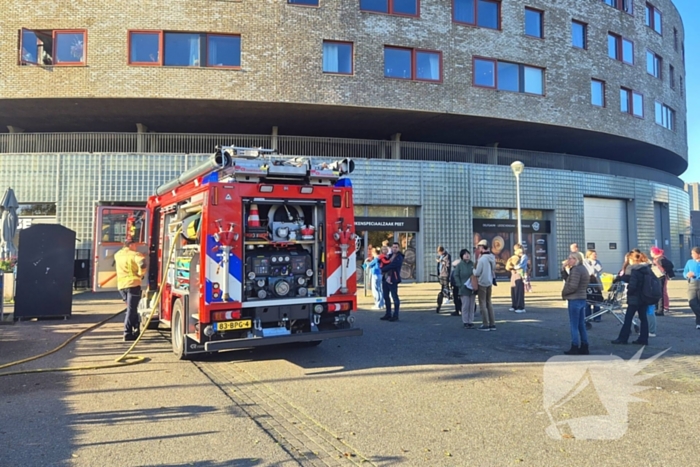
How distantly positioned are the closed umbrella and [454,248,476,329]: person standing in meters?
12.2

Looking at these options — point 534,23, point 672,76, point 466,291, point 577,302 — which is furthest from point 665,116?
point 577,302

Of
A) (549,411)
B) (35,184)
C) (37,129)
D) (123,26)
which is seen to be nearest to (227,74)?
(123,26)

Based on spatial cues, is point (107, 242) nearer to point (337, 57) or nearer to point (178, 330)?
point (178, 330)

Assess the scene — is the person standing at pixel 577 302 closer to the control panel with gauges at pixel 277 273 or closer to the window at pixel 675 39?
the control panel with gauges at pixel 277 273

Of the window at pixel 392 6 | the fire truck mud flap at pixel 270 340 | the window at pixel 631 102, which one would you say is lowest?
the fire truck mud flap at pixel 270 340

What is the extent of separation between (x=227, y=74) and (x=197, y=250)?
14.7 m

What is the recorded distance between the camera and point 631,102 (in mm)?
27250

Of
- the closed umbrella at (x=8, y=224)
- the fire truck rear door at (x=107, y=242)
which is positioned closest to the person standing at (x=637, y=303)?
the fire truck rear door at (x=107, y=242)

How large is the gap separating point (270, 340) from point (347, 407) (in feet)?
5.97

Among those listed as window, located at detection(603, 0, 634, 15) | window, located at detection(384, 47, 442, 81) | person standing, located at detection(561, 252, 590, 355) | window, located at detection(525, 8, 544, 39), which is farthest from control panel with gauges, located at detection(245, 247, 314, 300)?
window, located at detection(603, 0, 634, 15)

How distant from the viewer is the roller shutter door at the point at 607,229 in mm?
26188

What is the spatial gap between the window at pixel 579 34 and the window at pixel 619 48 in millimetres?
1903

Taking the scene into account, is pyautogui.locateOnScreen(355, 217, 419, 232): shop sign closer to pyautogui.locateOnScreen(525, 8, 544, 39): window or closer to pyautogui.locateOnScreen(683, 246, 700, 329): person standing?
pyautogui.locateOnScreen(525, 8, 544, 39): window

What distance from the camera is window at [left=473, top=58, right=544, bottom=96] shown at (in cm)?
2303
